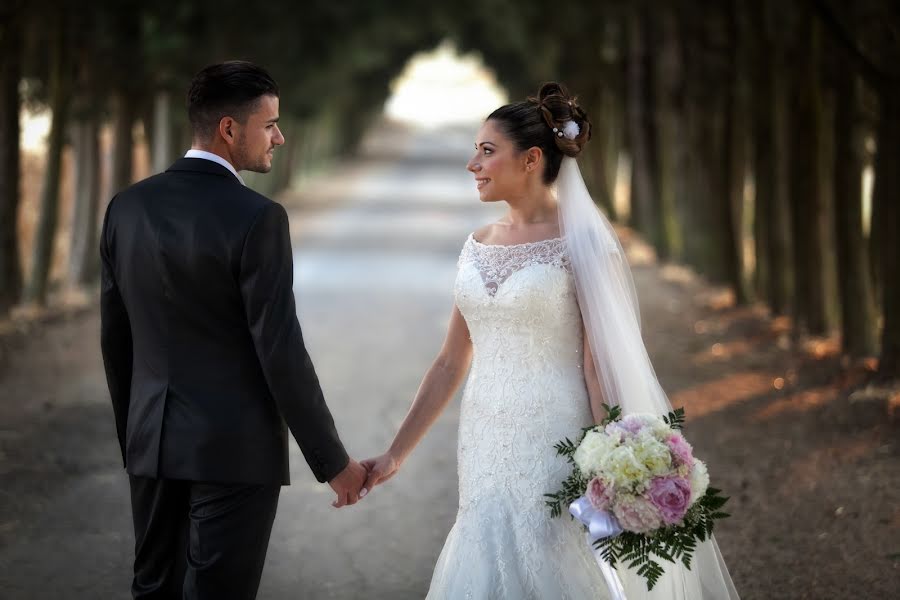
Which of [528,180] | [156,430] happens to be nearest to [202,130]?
[156,430]

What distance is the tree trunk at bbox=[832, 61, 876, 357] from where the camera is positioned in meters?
12.0

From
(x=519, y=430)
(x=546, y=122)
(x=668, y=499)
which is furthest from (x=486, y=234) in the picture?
(x=668, y=499)

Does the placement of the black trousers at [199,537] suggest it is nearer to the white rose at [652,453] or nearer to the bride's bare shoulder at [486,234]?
the white rose at [652,453]

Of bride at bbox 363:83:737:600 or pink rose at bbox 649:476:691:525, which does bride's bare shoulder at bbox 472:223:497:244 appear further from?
pink rose at bbox 649:476:691:525

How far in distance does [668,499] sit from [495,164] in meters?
1.46

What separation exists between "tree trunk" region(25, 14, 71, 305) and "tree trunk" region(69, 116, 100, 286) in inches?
75.5

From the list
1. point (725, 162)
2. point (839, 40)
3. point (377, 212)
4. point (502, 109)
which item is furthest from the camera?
point (377, 212)

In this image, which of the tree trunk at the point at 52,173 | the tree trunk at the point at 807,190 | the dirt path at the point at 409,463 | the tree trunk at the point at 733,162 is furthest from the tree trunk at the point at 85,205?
the tree trunk at the point at 807,190

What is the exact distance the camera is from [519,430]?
15.8 ft

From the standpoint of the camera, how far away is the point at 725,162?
17.9m

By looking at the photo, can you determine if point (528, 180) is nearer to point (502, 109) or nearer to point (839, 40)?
point (502, 109)

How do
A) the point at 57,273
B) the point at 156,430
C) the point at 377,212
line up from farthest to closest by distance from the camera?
the point at 377,212
the point at 57,273
the point at 156,430

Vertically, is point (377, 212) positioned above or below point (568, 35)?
below

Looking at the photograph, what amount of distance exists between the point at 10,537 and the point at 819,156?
31.6 ft
